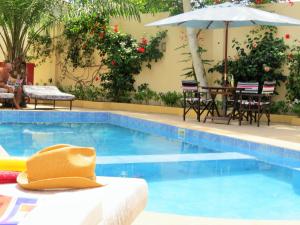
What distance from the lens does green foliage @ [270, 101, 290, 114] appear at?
975 cm

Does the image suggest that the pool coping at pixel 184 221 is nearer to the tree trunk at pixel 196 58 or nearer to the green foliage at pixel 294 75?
the green foliage at pixel 294 75

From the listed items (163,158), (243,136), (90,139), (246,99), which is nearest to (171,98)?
(246,99)

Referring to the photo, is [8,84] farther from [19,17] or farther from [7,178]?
[7,178]

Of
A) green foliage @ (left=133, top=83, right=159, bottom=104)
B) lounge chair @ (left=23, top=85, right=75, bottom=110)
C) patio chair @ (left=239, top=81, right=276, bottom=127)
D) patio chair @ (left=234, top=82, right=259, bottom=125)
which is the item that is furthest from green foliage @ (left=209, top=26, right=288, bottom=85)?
lounge chair @ (left=23, top=85, right=75, bottom=110)

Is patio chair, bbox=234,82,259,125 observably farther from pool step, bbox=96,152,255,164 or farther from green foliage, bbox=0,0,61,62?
green foliage, bbox=0,0,61,62

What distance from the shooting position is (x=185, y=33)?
1173 centimetres

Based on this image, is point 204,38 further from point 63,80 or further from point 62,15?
point 63,80

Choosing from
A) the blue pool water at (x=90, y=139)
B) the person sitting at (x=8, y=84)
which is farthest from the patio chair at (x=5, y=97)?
the blue pool water at (x=90, y=139)

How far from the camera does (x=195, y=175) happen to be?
5.50 m

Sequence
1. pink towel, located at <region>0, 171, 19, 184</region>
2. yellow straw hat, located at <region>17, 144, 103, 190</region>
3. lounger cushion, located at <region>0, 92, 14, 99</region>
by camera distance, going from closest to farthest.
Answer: yellow straw hat, located at <region>17, 144, 103, 190</region> < pink towel, located at <region>0, 171, 19, 184</region> < lounger cushion, located at <region>0, 92, 14, 99</region>

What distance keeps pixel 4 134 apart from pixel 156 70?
4.87 metres

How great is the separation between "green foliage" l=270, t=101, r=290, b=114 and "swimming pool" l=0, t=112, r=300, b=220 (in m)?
2.52

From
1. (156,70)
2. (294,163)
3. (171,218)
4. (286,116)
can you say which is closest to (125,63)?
(156,70)

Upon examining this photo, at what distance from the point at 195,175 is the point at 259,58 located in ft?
16.2
